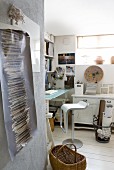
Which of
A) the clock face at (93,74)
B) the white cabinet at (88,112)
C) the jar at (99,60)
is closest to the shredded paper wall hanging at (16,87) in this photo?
the white cabinet at (88,112)

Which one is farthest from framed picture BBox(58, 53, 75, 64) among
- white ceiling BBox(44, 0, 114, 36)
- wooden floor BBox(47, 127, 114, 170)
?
wooden floor BBox(47, 127, 114, 170)

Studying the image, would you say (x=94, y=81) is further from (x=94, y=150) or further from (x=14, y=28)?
(x=14, y=28)

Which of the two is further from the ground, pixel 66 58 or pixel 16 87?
pixel 66 58

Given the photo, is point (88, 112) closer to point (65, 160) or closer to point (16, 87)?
point (65, 160)

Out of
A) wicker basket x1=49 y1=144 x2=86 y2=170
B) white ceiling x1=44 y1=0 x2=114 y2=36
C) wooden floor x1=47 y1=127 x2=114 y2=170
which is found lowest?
wooden floor x1=47 y1=127 x2=114 y2=170

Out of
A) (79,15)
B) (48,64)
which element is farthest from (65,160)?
(48,64)

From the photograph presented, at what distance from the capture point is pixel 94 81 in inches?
139

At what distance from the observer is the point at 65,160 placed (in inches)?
75.0

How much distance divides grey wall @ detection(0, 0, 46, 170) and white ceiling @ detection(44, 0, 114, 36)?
2.08 ft

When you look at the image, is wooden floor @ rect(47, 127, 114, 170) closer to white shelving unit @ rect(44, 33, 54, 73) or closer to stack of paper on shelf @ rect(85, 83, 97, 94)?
stack of paper on shelf @ rect(85, 83, 97, 94)

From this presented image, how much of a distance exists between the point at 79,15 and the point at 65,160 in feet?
6.67

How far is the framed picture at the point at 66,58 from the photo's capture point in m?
3.92

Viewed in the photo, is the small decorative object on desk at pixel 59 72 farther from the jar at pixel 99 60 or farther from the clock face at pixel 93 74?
the jar at pixel 99 60

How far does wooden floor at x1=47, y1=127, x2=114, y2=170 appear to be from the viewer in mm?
2191
